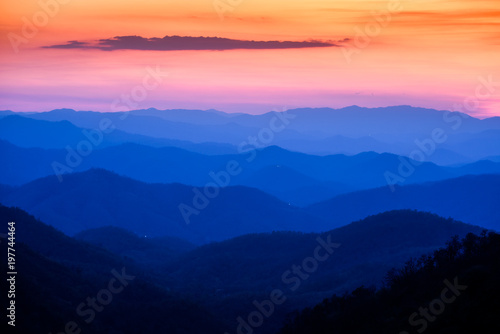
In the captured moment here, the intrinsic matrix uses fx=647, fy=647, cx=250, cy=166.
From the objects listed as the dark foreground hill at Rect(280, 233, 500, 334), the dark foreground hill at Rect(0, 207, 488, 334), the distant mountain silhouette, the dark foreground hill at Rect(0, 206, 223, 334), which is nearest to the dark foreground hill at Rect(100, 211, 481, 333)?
the dark foreground hill at Rect(0, 207, 488, 334)

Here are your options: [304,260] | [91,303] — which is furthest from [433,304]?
[304,260]

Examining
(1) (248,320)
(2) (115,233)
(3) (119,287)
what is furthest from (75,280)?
(2) (115,233)


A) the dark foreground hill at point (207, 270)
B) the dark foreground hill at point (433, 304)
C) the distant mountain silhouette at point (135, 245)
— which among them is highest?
the distant mountain silhouette at point (135, 245)

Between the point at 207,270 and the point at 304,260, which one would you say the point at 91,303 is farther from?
the point at 304,260

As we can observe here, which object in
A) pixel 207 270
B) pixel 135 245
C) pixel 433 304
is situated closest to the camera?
pixel 433 304

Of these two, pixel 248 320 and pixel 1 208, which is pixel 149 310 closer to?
pixel 248 320

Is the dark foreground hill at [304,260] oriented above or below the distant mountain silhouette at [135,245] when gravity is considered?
below

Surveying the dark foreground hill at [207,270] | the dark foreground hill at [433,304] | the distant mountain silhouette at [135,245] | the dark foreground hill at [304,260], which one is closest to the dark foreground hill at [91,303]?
the dark foreground hill at [207,270]

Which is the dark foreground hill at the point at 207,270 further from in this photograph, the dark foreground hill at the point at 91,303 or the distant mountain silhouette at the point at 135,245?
the distant mountain silhouette at the point at 135,245
